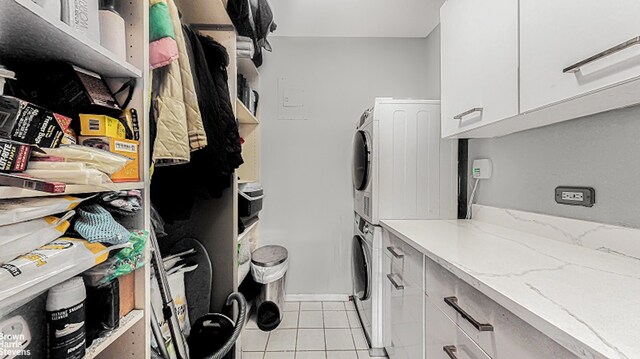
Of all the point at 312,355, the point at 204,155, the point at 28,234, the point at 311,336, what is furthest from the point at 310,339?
the point at 28,234

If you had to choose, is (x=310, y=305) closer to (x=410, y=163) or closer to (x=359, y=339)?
(x=359, y=339)

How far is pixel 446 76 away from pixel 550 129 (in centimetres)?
59

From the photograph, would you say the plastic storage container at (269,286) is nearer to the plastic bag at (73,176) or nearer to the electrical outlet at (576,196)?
the plastic bag at (73,176)

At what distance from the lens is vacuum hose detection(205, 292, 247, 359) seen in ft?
4.03

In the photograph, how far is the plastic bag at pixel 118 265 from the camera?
73 centimetres

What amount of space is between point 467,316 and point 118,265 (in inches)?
40.3

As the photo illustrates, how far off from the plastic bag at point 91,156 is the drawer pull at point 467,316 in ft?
3.54

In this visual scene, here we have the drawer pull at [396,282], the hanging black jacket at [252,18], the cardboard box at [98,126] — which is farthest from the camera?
the hanging black jacket at [252,18]

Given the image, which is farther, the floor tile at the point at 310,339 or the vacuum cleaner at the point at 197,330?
the floor tile at the point at 310,339

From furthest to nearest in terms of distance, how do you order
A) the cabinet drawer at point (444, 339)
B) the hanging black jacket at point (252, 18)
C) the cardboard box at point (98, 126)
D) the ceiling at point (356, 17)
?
the ceiling at point (356, 17)
the hanging black jacket at point (252, 18)
the cabinet drawer at point (444, 339)
the cardboard box at point (98, 126)

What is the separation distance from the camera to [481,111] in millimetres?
1316

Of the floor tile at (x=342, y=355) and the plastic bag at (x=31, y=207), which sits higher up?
the plastic bag at (x=31, y=207)

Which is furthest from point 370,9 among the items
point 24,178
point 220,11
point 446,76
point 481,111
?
point 24,178

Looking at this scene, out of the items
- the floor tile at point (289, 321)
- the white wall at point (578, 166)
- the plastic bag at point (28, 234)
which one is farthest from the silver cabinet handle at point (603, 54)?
the floor tile at point (289, 321)
